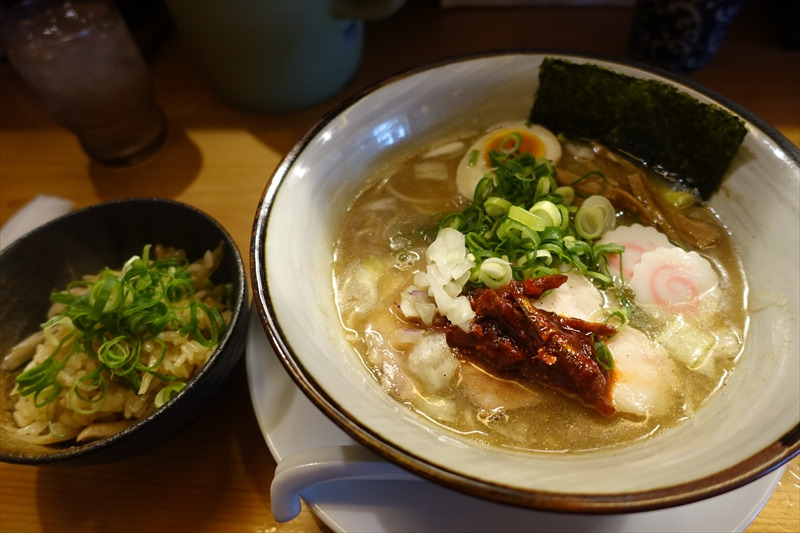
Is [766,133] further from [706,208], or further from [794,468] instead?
[794,468]

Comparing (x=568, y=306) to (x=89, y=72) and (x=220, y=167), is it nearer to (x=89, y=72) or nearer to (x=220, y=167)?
(x=220, y=167)

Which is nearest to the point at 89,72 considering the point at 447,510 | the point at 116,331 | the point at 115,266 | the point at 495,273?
the point at 115,266

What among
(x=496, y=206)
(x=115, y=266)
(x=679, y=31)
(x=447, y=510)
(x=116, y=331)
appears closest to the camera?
(x=447, y=510)

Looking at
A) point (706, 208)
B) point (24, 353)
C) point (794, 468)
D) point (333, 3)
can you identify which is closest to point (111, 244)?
point (24, 353)

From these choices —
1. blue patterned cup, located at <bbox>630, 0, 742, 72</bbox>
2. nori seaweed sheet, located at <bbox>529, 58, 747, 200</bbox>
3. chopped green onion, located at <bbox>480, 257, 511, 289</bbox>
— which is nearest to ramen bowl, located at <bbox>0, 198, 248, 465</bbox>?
chopped green onion, located at <bbox>480, 257, 511, 289</bbox>

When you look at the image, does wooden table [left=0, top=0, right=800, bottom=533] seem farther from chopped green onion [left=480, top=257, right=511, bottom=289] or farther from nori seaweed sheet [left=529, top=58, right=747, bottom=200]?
chopped green onion [left=480, top=257, right=511, bottom=289]

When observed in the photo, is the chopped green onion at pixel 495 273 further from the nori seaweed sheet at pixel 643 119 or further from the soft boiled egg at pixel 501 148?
the nori seaweed sheet at pixel 643 119
